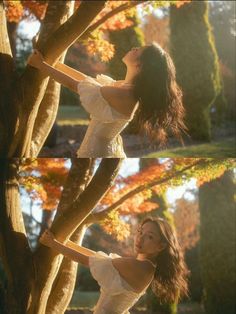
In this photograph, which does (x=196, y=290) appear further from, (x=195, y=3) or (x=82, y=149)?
(x=195, y=3)

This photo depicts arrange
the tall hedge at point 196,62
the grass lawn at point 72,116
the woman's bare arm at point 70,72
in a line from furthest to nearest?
the tall hedge at point 196,62 → the grass lawn at point 72,116 → the woman's bare arm at point 70,72

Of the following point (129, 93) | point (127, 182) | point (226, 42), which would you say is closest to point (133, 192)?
point (127, 182)

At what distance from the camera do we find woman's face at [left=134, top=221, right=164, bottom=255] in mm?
1158

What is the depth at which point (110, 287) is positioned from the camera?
1.11 meters

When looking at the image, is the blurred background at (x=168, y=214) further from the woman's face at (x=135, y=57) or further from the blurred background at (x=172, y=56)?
the woman's face at (x=135, y=57)

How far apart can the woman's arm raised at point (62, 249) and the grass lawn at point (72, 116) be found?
341 millimetres

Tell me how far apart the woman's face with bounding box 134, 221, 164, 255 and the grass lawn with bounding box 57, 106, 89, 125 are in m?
0.35

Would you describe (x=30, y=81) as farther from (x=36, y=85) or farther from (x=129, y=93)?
(x=129, y=93)

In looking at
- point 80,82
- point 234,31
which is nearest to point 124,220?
point 80,82

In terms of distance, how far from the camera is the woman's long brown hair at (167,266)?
3.86ft

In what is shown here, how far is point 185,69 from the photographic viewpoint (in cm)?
169

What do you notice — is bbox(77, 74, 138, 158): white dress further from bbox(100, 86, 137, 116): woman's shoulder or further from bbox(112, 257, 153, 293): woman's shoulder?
bbox(112, 257, 153, 293): woman's shoulder

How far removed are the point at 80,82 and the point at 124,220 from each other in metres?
0.44

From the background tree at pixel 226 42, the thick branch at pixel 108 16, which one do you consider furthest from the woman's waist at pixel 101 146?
the background tree at pixel 226 42
